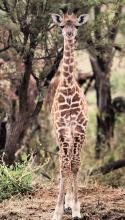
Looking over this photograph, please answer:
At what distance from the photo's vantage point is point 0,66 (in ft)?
39.9

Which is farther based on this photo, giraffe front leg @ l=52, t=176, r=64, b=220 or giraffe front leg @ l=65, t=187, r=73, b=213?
giraffe front leg @ l=65, t=187, r=73, b=213

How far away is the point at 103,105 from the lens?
622 inches

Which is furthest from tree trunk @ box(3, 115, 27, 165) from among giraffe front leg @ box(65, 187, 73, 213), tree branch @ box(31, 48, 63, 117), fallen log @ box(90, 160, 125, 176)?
giraffe front leg @ box(65, 187, 73, 213)

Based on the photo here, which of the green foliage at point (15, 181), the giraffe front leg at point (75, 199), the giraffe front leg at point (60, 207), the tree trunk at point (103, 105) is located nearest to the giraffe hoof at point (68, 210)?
the giraffe front leg at point (75, 199)

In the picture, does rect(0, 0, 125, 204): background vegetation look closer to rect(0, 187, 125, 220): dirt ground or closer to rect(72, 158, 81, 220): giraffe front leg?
rect(0, 187, 125, 220): dirt ground

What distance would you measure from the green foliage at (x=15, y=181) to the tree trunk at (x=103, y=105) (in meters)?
5.52

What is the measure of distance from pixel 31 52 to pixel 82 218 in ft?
11.4

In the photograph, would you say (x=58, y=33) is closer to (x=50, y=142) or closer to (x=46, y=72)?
(x=46, y=72)

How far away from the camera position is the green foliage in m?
9.35

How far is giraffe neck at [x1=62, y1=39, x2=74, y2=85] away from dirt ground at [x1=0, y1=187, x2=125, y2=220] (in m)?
1.64

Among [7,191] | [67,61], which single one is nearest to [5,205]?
[7,191]

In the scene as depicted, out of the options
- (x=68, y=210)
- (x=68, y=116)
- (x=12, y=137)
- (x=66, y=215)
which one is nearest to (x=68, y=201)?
(x=68, y=210)

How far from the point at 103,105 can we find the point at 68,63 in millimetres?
7844

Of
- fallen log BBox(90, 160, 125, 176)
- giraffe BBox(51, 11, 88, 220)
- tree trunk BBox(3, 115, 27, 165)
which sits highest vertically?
giraffe BBox(51, 11, 88, 220)
